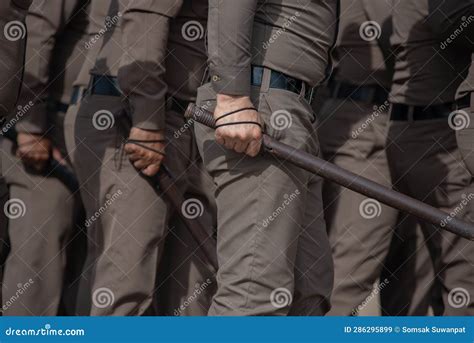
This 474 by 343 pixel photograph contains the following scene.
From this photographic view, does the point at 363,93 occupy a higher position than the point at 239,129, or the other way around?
the point at 239,129

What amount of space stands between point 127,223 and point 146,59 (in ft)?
2.22

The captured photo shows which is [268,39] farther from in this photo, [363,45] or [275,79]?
[363,45]

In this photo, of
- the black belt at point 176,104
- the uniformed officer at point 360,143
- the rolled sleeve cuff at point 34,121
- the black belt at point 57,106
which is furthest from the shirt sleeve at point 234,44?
the black belt at point 57,106

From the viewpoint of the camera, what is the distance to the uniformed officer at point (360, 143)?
5145 millimetres

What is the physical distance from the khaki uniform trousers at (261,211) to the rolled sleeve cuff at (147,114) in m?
0.71

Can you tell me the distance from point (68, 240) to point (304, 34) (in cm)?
198

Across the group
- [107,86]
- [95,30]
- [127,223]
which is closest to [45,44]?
[95,30]

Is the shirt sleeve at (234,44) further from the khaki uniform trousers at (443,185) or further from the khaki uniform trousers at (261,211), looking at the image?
the khaki uniform trousers at (443,185)

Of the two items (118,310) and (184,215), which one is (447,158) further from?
(118,310)

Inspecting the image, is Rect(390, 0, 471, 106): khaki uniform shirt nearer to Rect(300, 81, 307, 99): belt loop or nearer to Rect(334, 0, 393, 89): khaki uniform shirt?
Rect(334, 0, 393, 89): khaki uniform shirt

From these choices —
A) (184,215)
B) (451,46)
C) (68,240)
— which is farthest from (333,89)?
(68,240)

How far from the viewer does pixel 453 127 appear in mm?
4793

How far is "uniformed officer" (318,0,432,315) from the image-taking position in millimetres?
5145

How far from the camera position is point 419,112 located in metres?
4.96
